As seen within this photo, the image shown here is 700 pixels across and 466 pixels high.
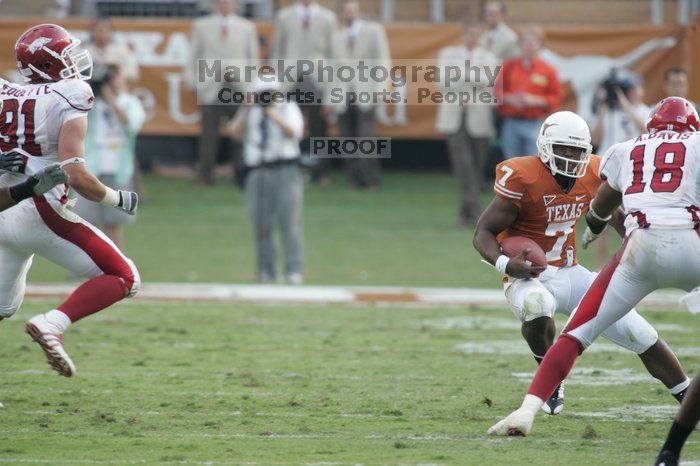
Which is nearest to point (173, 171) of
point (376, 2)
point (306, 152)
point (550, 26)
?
point (306, 152)

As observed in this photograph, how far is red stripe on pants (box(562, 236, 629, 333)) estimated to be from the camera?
15.9ft

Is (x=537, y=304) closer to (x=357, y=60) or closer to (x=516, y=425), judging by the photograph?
(x=516, y=425)

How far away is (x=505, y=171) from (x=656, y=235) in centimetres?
92

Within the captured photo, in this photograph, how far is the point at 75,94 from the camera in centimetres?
543

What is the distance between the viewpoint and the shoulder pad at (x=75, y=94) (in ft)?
17.8

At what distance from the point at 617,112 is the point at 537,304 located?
5769 millimetres

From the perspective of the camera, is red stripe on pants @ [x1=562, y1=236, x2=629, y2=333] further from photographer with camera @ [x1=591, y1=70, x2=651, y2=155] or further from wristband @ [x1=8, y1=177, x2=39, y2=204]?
photographer with camera @ [x1=591, y1=70, x2=651, y2=155]

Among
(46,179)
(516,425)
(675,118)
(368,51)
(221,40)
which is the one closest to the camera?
(516,425)

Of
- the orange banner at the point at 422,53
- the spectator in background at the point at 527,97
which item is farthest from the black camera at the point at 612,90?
the orange banner at the point at 422,53

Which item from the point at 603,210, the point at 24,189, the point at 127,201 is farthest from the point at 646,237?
the point at 24,189

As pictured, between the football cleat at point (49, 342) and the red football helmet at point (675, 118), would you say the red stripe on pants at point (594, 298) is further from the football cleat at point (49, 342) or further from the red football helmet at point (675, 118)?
the football cleat at point (49, 342)

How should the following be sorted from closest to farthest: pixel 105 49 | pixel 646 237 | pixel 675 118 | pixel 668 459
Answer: pixel 668 459 < pixel 646 237 < pixel 675 118 < pixel 105 49

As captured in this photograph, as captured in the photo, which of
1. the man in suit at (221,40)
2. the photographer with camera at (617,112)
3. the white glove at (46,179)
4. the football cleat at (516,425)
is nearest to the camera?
the football cleat at (516,425)

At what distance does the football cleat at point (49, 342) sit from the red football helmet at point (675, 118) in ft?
8.70
